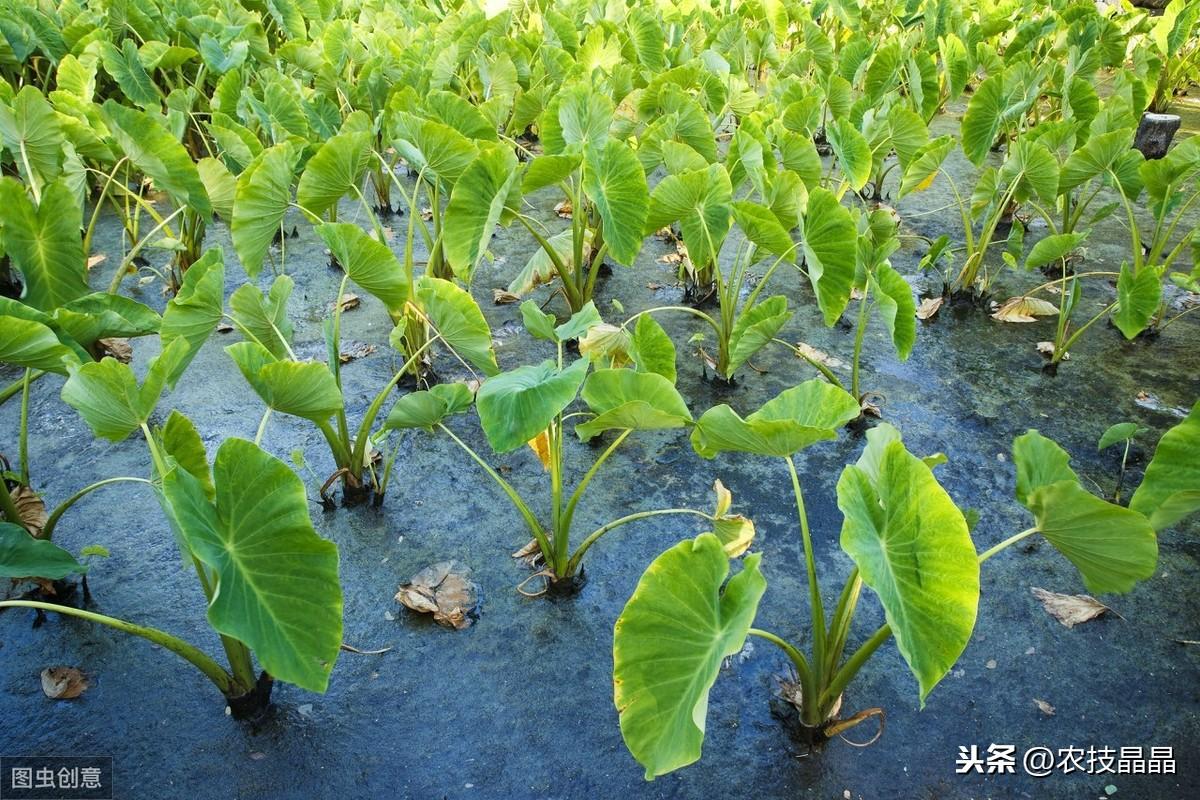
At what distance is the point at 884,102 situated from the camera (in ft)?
10.7

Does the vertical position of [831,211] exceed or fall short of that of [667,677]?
it exceeds it

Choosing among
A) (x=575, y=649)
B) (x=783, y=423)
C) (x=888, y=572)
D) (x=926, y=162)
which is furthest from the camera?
(x=926, y=162)

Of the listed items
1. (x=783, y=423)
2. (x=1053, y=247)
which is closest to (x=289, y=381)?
(x=783, y=423)

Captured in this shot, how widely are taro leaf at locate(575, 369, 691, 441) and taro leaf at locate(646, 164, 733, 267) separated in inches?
30.2

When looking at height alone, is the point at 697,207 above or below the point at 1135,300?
above

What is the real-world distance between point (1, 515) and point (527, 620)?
A: 1120mm

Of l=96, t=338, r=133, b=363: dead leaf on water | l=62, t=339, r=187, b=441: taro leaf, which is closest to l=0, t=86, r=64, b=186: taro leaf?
l=96, t=338, r=133, b=363: dead leaf on water

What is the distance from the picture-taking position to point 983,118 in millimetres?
3105

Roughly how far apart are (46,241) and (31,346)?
29.1 inches

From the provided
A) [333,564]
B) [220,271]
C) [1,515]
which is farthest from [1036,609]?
[1,515]

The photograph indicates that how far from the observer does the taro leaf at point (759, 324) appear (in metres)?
1.89

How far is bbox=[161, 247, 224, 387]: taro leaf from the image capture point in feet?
5.20

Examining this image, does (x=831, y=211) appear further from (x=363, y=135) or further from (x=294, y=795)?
(x=294, y=795)

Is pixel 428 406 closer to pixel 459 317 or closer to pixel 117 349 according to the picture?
pixel 459 317
